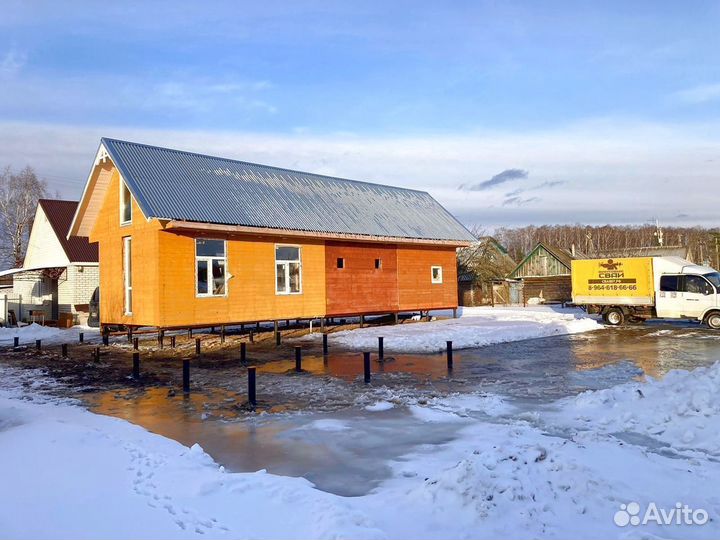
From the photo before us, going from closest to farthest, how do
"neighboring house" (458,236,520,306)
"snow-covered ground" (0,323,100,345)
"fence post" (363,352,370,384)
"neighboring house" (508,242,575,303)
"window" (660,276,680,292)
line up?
"fence post" (363,352,370,384) → "snow-covered ground" (0,323,100,345) → "window" (660,276,680,292) → "neighboring house" (458,236,520,306) → "neighboring house" (508,242,575,303)

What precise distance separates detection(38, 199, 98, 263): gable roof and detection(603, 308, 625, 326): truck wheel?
27.1 meters

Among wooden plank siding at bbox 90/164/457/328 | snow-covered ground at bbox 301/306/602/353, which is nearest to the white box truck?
snow-covered ground at bbox 301/306/602/353

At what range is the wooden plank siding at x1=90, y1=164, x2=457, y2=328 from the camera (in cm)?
1878

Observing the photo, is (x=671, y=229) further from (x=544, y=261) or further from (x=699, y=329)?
(x=699, y=329)

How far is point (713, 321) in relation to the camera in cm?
2481

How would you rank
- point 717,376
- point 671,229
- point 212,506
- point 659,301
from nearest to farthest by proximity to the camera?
point 212,506 < point 717,376 < point 659,301 < point 671,229

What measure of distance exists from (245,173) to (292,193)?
2165 mm

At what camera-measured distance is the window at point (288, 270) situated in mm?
22125

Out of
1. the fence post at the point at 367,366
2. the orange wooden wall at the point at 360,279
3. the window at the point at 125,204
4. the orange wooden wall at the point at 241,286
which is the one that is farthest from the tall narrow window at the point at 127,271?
the fence post at the point at 367,366

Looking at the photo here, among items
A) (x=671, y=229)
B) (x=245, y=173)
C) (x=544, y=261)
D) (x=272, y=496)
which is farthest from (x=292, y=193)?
(x=671, y=229)

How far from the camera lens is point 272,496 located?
575cm

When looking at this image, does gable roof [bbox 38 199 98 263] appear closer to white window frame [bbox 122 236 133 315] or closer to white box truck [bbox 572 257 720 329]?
white window frame [bbox 122 236 133 315]

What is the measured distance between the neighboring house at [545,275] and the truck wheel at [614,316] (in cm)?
1974

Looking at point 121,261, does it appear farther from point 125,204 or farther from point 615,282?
point 615,282
